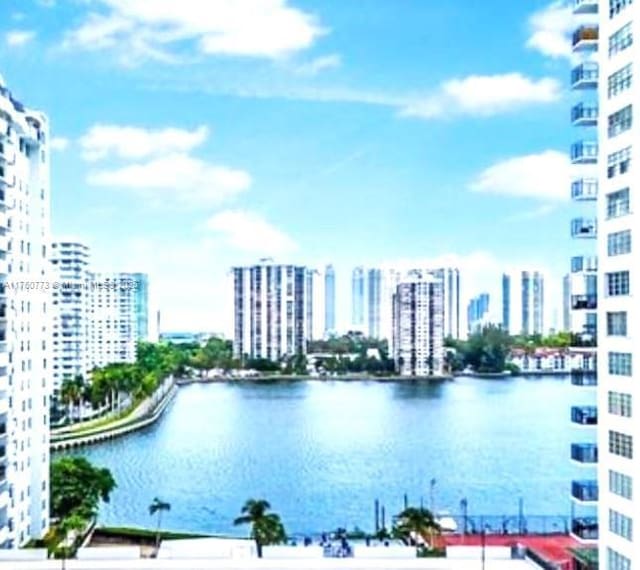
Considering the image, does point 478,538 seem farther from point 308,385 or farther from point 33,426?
point 308,385

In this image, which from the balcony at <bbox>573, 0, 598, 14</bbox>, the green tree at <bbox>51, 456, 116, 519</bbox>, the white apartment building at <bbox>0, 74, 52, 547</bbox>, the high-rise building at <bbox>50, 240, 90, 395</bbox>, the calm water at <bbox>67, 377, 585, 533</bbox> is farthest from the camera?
the high-rise building at <bbox>50, 240, 90, 395</bbox>

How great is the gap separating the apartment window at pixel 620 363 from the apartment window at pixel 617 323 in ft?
0.24

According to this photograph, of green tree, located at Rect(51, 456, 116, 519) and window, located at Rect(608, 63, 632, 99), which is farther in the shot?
green tree, located at Rect(51, 456, 116, 519)

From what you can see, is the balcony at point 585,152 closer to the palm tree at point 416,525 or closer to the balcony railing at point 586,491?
the balcony railing at point 586,491

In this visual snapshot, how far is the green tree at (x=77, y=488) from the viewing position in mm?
6246

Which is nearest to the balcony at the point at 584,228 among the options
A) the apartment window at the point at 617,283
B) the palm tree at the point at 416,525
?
the apartment window at the point at 617,283

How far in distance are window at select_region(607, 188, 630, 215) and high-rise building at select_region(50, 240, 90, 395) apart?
23.7ft

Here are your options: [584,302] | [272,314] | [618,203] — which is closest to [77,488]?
[584,302]

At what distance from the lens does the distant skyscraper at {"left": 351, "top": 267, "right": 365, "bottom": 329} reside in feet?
44.4

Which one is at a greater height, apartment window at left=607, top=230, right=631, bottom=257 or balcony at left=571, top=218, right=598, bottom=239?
balcony at left=571, top=218, right=598, bottom=239

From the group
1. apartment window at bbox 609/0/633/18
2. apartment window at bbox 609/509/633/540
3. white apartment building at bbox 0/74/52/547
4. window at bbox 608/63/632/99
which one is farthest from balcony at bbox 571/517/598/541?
white apartment building at bbox 0/74/52/547

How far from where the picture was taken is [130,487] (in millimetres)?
9484

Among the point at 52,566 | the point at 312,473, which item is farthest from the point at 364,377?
the point at 52,566

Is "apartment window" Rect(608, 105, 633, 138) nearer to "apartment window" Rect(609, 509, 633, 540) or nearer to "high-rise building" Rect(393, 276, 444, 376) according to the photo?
"apartment window" Rect(609, 509, 633, 540)
